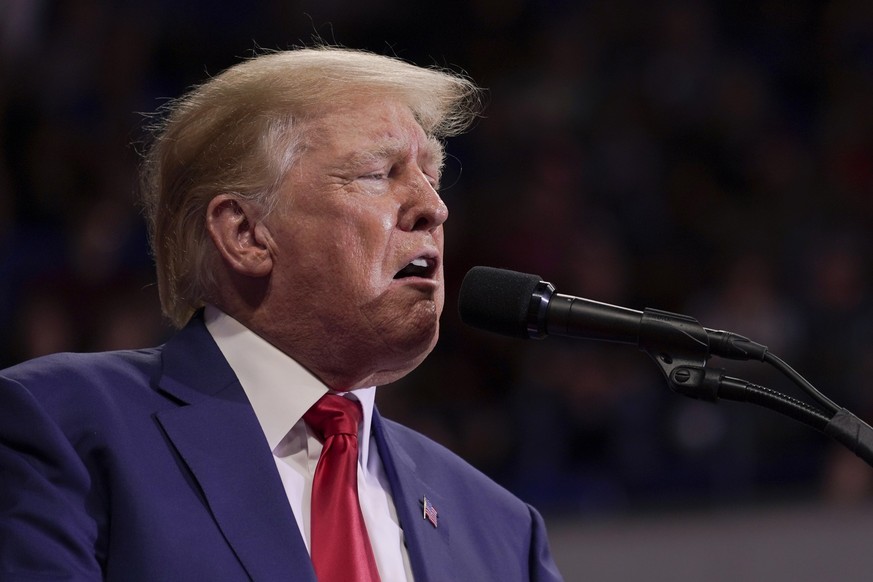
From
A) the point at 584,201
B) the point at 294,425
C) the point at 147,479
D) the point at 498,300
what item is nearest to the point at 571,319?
the point at 498,300

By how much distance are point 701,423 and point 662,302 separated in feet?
2.82

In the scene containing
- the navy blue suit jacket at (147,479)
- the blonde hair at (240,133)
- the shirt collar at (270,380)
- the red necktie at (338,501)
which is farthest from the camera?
the blonde hair at (240,133)

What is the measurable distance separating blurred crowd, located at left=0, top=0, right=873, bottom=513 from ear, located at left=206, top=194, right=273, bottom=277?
1.78 metres

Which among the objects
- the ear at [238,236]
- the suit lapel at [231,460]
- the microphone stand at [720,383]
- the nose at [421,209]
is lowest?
the suit lapel at [231,460]

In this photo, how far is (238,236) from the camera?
2070mm

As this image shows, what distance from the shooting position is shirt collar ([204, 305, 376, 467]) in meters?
1.95

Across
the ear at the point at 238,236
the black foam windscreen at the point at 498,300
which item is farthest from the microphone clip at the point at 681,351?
the ear at the point at 238,236

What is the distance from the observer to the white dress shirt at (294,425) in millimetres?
1940

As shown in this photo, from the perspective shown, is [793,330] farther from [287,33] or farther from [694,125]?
[287,33]

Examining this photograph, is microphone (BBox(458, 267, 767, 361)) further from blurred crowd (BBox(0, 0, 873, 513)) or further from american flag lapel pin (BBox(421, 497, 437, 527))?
blurred crowd (BBox(0, 0, 873, 513))

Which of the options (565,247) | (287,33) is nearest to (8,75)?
(287,33)

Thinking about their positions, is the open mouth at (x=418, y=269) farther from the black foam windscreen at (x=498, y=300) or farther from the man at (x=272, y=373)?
the black foam windscreen at (x=498, y=300)

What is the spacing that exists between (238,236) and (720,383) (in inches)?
34.2

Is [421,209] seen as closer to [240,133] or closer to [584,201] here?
[240,133]
